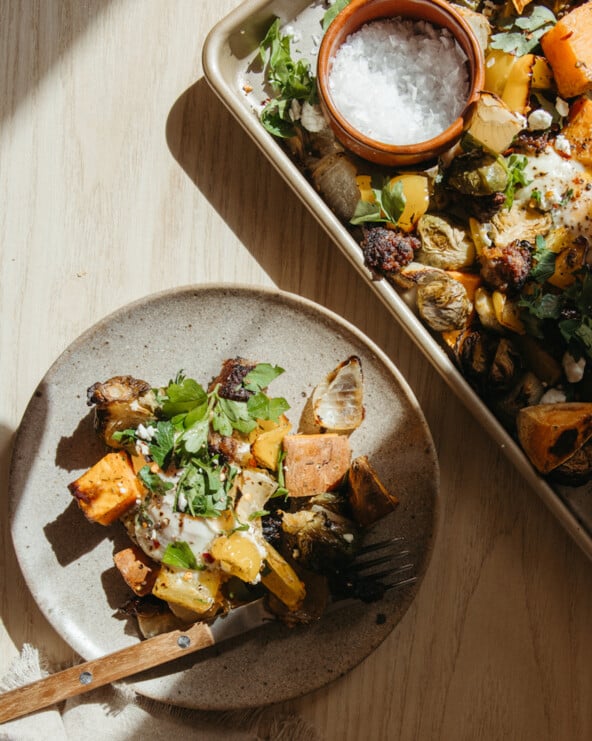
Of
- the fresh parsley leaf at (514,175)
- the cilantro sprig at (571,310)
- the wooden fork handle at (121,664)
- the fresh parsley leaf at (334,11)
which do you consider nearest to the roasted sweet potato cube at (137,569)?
the wooden fork handle at (121,664)

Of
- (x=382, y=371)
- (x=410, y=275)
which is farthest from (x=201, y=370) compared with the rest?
(x=410, y=275)

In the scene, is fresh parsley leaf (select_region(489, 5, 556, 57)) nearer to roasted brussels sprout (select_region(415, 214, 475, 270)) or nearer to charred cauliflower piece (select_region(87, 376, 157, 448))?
roasted brussels sprout (select_region(415, 214, 475, 270))

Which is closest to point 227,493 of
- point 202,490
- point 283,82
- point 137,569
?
point 202,490

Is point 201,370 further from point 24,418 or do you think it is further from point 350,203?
point 350,203

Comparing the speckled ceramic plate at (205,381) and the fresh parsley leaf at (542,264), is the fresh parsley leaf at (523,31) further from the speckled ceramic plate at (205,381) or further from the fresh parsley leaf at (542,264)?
the speckled ceramic plate at (205,381)

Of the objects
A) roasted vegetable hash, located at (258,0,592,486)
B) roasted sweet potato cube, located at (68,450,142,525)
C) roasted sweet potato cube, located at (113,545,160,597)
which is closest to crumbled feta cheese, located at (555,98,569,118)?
roasted vegetable hash, located at (258,0,592,486)

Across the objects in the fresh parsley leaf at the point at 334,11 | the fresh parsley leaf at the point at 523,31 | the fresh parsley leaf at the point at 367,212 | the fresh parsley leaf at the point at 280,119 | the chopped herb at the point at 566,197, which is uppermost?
the fresh parsley leaf at the point at 334,11
